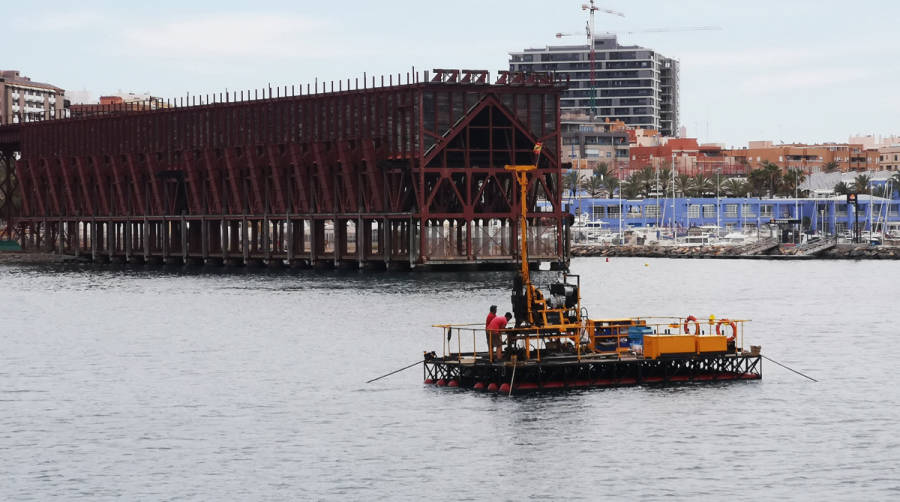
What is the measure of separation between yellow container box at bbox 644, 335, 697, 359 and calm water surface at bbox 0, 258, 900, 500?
1.44 meters

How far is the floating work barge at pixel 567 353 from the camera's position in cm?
5519

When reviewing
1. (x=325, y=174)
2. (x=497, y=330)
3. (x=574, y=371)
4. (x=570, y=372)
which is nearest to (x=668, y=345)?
(x=574, y=371)

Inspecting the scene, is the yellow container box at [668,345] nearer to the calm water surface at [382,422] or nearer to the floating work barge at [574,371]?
the floating work barge at [574,371]

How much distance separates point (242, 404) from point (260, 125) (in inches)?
4005

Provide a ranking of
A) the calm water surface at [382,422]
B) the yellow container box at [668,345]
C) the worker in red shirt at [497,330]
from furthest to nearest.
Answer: the yellow container box at [668,345]
the worker in red shirt at [497,330]
the calm water surface at [382,422]

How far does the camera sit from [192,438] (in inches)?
1949

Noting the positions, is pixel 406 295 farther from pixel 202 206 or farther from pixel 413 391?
pixel 202 206

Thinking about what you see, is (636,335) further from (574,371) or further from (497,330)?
(497,330)

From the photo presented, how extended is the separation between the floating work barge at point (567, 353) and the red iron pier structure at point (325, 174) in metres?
73.1

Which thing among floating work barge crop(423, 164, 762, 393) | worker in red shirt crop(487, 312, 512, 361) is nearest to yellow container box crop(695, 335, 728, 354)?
floating work barge crop(423, 164, 762, 393)

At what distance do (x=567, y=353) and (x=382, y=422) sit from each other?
8578 mm

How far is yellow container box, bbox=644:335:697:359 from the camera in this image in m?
57.0

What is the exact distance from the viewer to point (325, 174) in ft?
482

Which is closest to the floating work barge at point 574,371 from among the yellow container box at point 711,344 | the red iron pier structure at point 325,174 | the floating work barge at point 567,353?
the floating work barge at point 567,353
